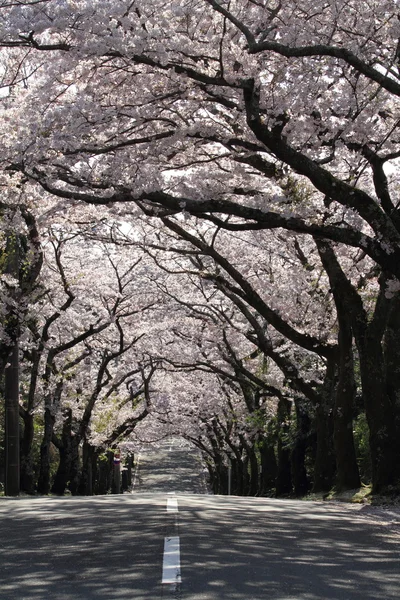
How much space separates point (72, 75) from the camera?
49.4 ft

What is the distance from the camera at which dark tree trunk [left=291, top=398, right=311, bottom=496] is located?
28.8 metres

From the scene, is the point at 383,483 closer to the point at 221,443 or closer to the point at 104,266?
the point at 104,266

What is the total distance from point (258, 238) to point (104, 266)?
35.5 feet

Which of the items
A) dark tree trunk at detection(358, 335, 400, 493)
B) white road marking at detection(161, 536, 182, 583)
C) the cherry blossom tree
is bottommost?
white road marking at detection(161, 536, 182, 583)

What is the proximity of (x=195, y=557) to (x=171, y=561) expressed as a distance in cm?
37

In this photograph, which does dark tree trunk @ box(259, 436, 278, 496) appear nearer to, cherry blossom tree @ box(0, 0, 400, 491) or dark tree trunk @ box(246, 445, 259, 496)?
dark tree trunk @ box(246, 445, 259, 496)

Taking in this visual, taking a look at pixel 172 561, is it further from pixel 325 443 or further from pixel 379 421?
pixel 325 443

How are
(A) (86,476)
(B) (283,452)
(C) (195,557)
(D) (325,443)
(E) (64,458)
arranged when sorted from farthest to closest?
(A) (86,476), (E) (64,458), (B) (283,452), (D) (325,443), (C) (195,557)

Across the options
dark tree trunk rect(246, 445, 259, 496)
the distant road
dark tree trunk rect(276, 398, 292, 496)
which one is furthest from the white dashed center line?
the distant road


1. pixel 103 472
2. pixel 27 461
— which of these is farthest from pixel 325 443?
pixel 103 472

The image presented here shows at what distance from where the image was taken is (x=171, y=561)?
24.1 ft

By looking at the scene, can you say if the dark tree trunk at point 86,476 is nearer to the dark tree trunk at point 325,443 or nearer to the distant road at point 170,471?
the dark tree trunk at point 325,443

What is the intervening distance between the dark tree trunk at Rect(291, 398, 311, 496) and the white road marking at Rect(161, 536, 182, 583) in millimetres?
20037

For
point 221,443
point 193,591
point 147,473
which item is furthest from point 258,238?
point 147,473
